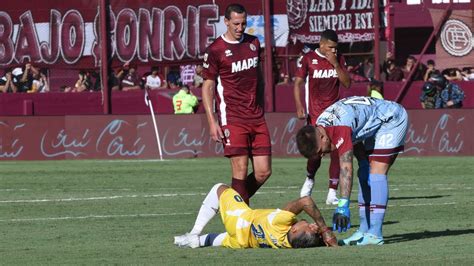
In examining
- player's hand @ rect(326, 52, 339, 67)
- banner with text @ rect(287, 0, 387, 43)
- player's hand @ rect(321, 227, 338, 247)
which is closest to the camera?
player's hand @ rect(321, 227, 338, 247)

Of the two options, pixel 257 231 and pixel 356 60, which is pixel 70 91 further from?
pixel 257 231

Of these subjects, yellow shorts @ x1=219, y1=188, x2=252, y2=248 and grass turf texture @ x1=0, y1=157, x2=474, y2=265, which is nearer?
grass turf texture @ x1=0, y1=157, x2=474, y2=265

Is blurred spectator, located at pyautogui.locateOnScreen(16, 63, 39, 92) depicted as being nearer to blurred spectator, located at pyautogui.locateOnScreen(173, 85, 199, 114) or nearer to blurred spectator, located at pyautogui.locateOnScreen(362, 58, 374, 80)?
blurred spectator, located at pyautogui.locateOnScreen(173, 85, 199, 114)

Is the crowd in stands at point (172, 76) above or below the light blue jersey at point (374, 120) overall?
below

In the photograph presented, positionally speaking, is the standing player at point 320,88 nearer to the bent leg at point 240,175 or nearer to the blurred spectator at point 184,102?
the bent leg at point 240,175

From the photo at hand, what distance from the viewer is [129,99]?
34.7 metres

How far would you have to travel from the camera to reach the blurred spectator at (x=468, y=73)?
3368 cm

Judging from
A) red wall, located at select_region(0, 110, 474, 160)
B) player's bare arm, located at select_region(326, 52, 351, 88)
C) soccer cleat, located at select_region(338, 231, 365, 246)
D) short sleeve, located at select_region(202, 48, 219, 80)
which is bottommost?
red wall, located at select_region(0, 110, 474, 160)

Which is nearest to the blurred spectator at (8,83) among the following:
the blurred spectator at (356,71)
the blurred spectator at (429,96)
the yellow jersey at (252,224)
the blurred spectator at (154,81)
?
the blurred spectator at (154,81)

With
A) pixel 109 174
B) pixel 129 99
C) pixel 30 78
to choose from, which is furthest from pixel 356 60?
pixel 109 174

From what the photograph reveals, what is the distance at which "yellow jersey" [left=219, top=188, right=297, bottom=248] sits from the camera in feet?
37.1

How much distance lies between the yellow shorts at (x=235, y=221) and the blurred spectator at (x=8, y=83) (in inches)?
931

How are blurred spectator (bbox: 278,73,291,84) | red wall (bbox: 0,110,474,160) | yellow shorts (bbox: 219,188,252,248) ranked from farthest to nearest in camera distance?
blurred spectator (bbox: 278,73,291,84), red wall (bbox: 0,110,474,160), yellow shorts (bbox: 219,188,252,248)

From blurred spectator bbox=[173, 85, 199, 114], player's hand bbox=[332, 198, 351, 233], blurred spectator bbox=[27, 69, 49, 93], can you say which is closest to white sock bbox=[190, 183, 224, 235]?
player's hand bbox=[332, 198, 351, 233]
